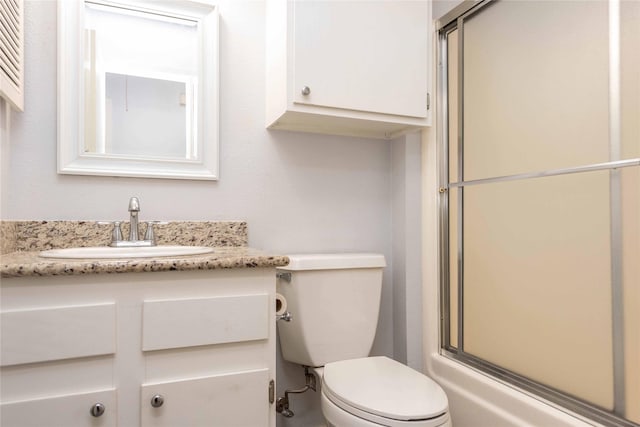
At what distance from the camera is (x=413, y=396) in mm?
1090

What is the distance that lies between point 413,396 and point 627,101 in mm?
976

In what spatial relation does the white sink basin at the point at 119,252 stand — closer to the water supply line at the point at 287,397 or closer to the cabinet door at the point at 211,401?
the cabinet door at the point at 211,401

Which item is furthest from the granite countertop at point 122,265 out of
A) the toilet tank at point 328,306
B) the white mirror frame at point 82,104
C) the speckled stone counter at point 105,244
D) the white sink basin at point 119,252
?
the white mirror frame at point 82,104

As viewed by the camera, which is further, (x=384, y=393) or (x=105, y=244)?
(x=105, y=244)

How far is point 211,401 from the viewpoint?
37.7 inches

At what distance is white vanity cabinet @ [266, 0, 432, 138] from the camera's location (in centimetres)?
130

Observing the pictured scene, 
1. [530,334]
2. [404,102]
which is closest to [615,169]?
[530,334]

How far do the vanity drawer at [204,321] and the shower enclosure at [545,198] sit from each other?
87 centimetres

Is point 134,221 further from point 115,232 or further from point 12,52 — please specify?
point 12,52

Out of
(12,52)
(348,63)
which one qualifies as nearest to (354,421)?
(348,63)

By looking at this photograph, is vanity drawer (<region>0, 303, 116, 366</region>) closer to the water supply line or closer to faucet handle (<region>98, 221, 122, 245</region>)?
faucet handle (<region>98, 221, 122, 245</region>)

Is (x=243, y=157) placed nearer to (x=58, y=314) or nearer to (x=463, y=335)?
(x=58, y=314)

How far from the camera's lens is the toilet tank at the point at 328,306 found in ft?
4.55

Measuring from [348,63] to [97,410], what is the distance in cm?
124
